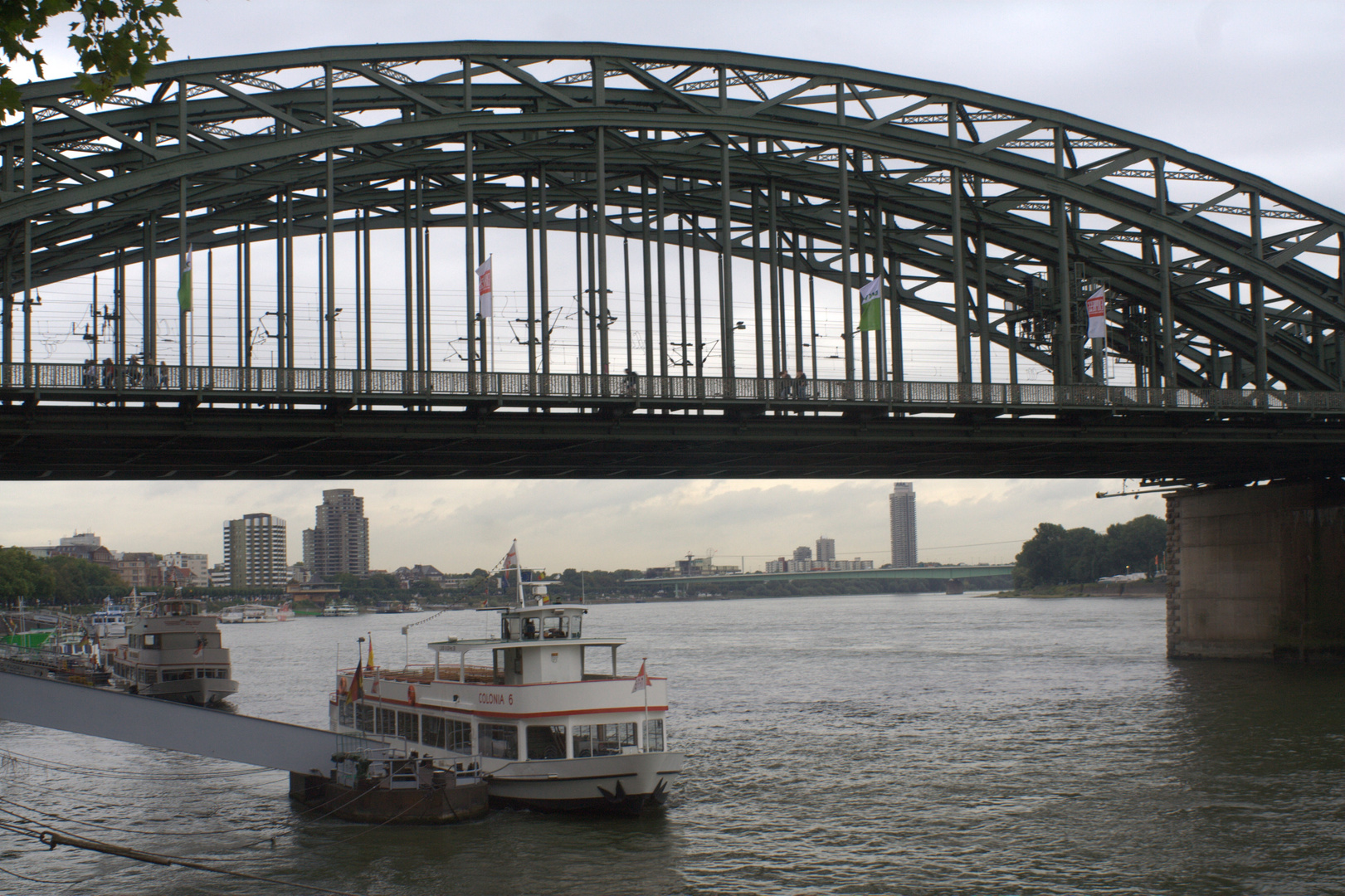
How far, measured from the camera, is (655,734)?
1368 inches

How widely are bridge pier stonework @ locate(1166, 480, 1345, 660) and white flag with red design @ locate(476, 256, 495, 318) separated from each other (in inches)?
1841

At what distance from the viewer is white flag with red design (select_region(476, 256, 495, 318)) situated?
48.8m

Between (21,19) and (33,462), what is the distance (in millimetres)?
37990

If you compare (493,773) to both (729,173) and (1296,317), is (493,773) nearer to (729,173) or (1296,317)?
(729,173)

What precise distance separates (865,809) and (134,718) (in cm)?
1928

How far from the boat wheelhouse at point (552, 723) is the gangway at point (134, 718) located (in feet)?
17.8

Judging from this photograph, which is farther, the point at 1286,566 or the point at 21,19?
the point at 1286,566

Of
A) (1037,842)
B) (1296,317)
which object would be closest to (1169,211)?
(1296,317)

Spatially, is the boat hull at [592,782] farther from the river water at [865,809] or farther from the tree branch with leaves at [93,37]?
the tree branch with leaves at [93,37]

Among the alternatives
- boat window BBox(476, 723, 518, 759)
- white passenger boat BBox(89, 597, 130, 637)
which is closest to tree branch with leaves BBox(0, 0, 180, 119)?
boat window BBox(476, 723, 518, 759)

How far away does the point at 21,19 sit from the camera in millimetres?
12344

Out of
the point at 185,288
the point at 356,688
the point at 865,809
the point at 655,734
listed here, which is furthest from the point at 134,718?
the point at 185,288

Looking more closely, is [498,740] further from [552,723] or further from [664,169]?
[664,169]

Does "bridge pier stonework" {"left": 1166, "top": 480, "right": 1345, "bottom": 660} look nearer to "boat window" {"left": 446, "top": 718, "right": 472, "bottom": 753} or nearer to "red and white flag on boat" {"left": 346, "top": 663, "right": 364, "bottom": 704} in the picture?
"boat window" {"left": 446, "top": 718, "right": 472, "bottom": 753}
